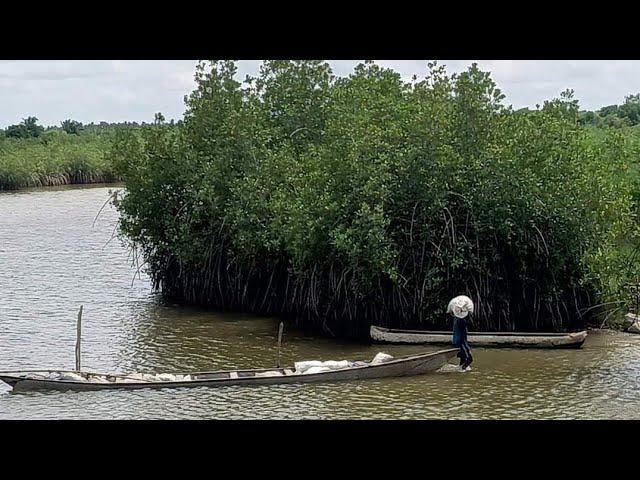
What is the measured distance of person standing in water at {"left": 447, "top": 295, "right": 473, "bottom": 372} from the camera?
12.3 m

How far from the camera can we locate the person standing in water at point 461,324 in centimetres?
1230

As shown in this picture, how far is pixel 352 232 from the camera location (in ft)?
47.2

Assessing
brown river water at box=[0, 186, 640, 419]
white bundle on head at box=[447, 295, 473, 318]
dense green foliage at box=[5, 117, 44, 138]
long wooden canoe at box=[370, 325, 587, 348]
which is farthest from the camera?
dense green foliage at box=[5, 117, 44, 138]

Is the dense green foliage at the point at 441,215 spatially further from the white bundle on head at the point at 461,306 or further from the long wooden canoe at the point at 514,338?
the white bundle on head at the point at 461,306

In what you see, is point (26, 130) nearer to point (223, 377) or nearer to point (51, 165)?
point (51, 165)

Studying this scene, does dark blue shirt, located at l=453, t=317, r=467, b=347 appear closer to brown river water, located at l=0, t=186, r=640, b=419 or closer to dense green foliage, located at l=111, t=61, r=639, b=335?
brown river water, located at l=0, t=186, r=640, b=419

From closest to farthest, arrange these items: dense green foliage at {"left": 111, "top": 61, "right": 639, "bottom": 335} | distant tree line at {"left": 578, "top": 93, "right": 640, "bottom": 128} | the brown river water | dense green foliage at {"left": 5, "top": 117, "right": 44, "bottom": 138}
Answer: the brown river water, dense green foliage at {"left": 111, "top": 61, "right": 639, "bottom": 335}, distant tree line at {"left": 578, "top": 93, "right": 640, "bottom": 128}, dense green foliage at {"left": 5, "top": 117, "right": 44, "bottom": 138}

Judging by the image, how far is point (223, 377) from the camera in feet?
38.4

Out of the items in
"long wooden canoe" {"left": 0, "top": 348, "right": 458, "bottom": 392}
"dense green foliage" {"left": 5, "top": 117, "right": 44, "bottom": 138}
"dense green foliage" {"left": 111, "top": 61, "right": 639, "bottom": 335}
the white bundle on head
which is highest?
"dense green foliage" {"left": 5, "top": 117, "right": 44, "bottom": 138}

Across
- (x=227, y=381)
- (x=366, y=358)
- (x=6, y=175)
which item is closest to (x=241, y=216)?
(x=366, y=358)

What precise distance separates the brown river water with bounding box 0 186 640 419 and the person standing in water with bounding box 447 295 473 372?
0.70 ft

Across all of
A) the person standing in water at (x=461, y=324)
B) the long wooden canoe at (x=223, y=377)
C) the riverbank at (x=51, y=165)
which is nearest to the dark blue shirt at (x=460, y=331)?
the person standing in water at (x=461, y=324)

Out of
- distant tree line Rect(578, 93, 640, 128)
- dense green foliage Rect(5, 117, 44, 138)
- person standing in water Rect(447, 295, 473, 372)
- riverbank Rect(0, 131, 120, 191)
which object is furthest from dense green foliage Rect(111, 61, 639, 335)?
dense green foliage Rect(5, 117, 44, 138)
